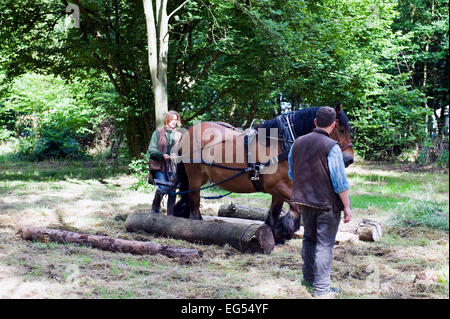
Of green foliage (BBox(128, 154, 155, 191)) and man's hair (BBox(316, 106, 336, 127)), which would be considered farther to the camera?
green foliage (BBox(128, 154, 155, 191))

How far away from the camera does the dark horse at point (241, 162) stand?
599 centimetres

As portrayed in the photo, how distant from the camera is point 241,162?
670 centimetres

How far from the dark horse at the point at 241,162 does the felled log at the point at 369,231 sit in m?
0.89

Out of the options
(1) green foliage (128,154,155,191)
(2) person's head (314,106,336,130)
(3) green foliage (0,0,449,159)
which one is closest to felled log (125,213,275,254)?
(2) person's head (314,106,336,130)

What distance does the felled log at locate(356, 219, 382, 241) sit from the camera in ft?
21.7

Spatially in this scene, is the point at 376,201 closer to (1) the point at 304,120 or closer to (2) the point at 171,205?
(2) the point at 171,205

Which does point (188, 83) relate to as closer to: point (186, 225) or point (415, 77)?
point (186, 225)

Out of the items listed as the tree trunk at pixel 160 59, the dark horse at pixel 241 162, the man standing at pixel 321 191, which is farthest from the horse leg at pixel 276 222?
the tree trunk at pixel 160 59

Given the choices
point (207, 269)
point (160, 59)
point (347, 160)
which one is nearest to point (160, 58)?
point (160, 59)

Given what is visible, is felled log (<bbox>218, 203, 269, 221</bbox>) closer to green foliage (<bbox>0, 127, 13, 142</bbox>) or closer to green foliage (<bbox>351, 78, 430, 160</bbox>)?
green foliage (<bbox>351, 78, 430, 160</bbox>)

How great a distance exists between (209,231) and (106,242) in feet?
4.51

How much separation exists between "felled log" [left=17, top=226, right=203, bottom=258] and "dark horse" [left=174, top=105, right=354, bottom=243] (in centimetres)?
135
